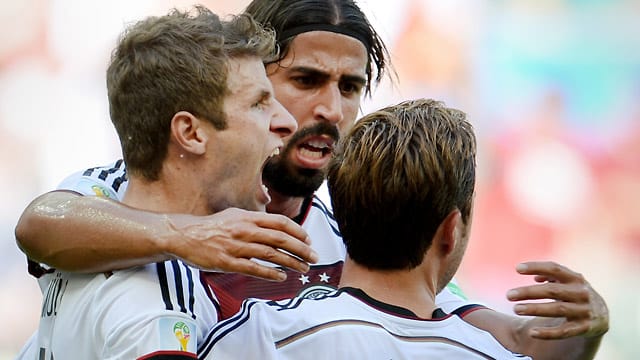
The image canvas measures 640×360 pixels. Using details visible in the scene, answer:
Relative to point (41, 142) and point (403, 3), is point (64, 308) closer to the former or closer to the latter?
point (41, 142)

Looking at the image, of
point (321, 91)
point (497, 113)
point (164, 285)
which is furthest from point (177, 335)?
point (497, 113)

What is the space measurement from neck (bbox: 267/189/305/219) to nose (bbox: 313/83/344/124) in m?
0.29

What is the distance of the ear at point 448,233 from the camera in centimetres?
218

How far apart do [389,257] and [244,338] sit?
1.13 ft

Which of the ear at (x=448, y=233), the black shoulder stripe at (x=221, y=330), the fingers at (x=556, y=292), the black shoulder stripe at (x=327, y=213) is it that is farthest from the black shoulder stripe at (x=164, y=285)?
the black shoulder stripe at (x=327, y=213)

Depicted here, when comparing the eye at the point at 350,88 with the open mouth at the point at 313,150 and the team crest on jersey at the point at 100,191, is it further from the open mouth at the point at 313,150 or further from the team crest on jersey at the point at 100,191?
the team crest on jersey at the point at 100,191

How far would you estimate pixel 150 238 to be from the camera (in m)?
2.15

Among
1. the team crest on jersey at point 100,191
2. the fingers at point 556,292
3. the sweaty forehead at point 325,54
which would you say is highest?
the sweaty forehead at point 325,54

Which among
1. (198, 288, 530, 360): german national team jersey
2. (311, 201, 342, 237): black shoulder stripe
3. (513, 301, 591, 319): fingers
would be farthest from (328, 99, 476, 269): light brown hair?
(311, 201, 342, 237): black shoulder stripe

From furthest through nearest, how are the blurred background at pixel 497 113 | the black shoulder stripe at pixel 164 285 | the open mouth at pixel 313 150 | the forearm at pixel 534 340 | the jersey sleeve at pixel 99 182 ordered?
the blurred background at pixel 497 113 → the open mouth at pixel 313 150 → the jersey sleeve at pixel 99 182 → the forearm at pixel 534 340 → the black shoulder stripe at pixel 164 285

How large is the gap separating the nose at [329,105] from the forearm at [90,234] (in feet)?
3.77

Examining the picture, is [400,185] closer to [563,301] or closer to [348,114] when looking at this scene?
[563,301]

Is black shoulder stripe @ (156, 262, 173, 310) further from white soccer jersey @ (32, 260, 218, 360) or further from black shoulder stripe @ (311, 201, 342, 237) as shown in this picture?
black shoulder stripe @ (311, 201, 342, 237)

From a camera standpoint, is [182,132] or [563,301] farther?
[182,132]
